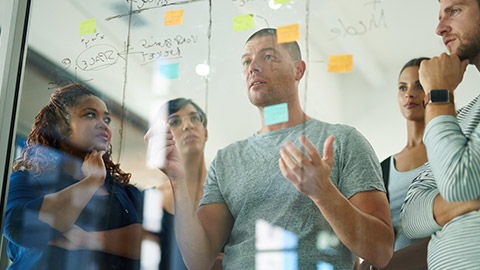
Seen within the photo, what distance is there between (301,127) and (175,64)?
0.50 m

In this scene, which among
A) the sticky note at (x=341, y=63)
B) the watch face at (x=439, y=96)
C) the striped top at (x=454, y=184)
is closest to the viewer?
the striped top at (x=454, y=184)

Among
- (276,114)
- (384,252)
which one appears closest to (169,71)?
(276,114)

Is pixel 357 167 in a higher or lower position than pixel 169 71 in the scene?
lower

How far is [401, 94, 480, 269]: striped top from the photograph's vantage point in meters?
1.05

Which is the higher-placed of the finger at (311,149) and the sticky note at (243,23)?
the sticky note at (243,23)

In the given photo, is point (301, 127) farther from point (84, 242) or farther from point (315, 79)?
point (84, 242)

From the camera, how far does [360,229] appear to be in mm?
1254

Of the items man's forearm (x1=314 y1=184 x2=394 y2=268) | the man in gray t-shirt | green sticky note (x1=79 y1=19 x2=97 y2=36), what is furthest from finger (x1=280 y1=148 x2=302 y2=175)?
green sticky note (x1=79 y1=19 x2=97 y2=36)

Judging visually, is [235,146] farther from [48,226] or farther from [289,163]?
[48,226]

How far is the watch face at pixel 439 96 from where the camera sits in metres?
1.16

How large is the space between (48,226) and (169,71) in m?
0.64

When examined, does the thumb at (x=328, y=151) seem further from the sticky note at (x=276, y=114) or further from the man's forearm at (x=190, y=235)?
the man's forearm at (x=190, y=235)

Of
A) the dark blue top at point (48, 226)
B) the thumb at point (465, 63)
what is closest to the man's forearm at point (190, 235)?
the dark blue top at point (48, 226)

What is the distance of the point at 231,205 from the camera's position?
145 centimetres
